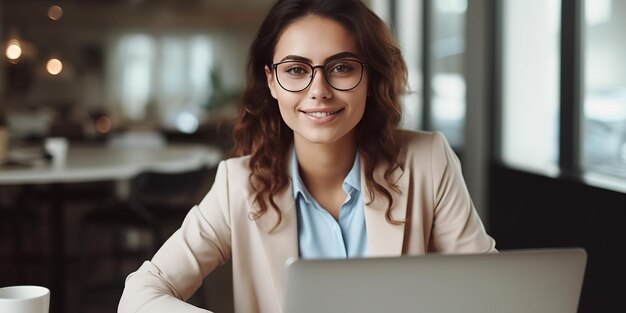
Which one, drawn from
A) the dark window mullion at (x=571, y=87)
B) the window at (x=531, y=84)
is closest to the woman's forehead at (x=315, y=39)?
the dark window mullion at (x=571, y=87)

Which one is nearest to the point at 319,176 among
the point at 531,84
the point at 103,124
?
the point at 531,84

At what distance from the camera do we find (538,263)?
0.93 metres

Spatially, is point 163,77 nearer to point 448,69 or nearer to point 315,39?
point 448,69

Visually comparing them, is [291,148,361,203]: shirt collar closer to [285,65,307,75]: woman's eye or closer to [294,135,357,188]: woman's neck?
[294,135,357,188]: woman's neck

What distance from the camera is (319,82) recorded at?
1.32m

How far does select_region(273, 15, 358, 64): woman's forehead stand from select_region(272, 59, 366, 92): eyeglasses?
0.02 meters

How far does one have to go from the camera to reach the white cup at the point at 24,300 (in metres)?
1.00

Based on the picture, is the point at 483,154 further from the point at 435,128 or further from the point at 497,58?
the point at 435,128

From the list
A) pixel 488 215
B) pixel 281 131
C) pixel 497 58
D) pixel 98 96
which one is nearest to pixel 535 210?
pixel 488 215

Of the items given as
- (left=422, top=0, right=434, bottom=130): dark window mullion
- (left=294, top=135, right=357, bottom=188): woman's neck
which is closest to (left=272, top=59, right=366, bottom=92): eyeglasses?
(left=294, top=135, right=357, bottom=188): woman's neck

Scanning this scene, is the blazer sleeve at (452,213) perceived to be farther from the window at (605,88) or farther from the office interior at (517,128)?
the window at (605,88)

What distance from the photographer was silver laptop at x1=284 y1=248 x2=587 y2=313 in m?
0.89

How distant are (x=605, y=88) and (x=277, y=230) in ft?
8.25

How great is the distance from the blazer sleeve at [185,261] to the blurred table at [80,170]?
84.6 inches
